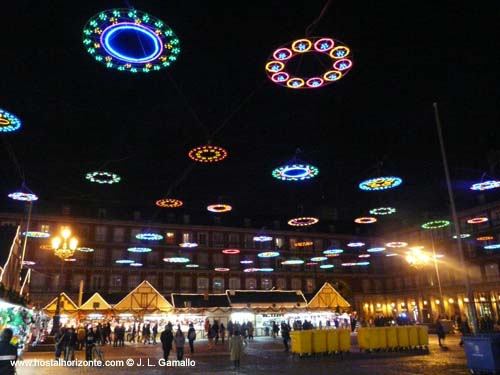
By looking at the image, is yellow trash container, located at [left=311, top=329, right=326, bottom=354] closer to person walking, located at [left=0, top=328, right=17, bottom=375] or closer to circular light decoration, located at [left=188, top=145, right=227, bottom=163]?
circular light decoration, located at [left=188, top=145, right=227, bottom=163]

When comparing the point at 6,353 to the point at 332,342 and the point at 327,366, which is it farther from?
the point at 332,342

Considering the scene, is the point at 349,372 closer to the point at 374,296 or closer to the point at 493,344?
the point at 493,344

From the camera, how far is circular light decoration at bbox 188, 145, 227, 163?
55.6 feet

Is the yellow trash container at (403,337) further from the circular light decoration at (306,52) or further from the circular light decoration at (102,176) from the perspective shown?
the circular light decoration at (102,176)

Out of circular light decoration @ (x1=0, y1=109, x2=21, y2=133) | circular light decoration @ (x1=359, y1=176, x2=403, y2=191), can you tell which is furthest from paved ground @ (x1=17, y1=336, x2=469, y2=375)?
circular light decoration @ (x1=0, y1=109, x2=21, y2=133)

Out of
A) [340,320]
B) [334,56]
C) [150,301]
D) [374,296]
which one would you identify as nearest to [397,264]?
[374,296]

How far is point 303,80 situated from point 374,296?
63507 mm

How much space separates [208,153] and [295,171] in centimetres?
492

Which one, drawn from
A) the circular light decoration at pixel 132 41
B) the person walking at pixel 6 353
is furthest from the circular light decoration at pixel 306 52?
the person walking at pixel 6 353

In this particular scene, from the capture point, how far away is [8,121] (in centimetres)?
1506

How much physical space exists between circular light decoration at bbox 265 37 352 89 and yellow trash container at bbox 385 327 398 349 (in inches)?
521

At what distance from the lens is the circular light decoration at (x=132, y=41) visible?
9.83 metres

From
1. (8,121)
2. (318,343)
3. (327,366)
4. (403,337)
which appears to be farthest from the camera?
(403,337)

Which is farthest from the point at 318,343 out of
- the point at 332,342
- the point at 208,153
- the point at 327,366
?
the point at 208,153
